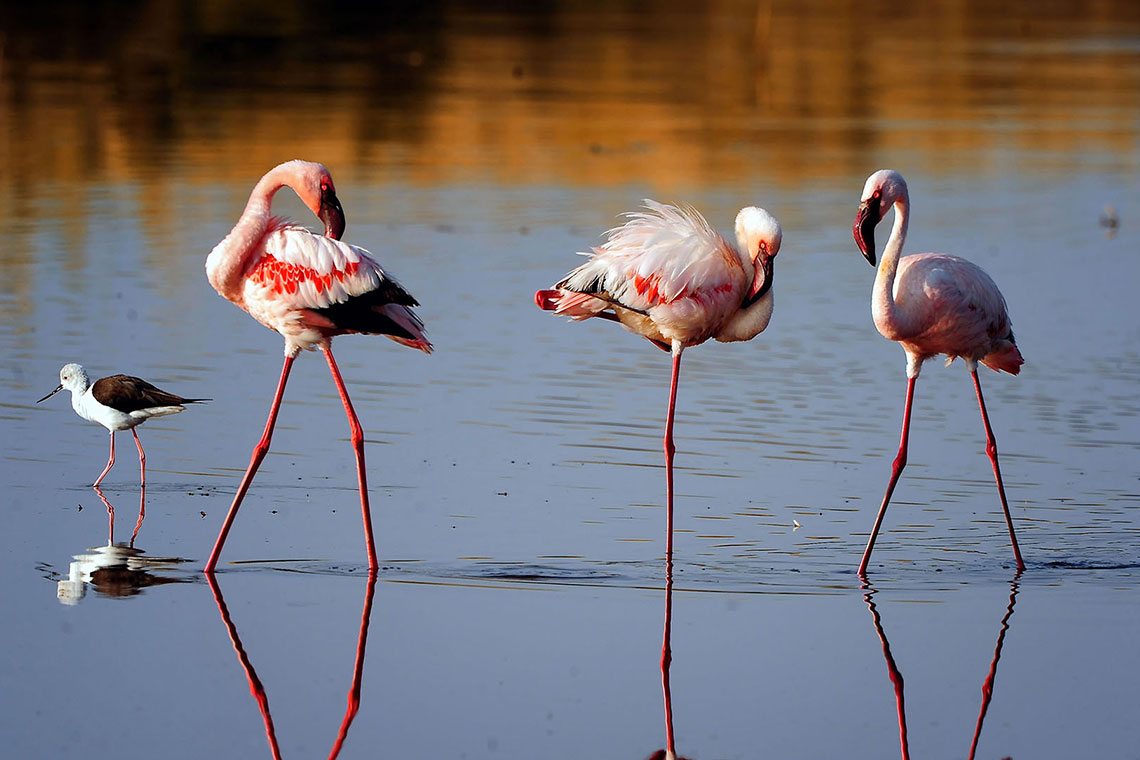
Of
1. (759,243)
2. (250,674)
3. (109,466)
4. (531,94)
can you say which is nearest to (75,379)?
(109,466)

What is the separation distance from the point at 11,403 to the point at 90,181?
8251 mm

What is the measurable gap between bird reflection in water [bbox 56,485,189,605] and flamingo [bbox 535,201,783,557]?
1929mm

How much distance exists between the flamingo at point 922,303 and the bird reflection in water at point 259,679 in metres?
2.05

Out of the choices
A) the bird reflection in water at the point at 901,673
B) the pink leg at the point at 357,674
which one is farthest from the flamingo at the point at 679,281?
the pink leg at the point at 357,674

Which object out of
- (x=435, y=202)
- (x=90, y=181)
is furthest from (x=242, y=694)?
(x=90, y=181)

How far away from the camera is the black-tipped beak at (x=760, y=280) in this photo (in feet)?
24.0

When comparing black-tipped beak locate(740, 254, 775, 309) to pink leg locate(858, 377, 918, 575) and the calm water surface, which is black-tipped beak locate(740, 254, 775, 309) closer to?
pink leg locate(858, 377, 918, 575)

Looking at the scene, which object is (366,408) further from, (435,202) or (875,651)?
(435,202)

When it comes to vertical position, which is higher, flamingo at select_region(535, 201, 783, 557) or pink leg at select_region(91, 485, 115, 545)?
flamingo at select_region(535, 201, 783, 557)

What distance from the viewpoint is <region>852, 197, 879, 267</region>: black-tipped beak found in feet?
22.8

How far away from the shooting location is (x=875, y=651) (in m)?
5.88

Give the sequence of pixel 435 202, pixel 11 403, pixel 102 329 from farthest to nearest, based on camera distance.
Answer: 1. pixel 435 202
2. pixel 102 329
3. pixel 11 403

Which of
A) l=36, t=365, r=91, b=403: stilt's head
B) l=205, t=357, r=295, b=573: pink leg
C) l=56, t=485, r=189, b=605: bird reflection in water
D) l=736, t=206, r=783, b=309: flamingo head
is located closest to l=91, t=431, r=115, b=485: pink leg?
l=36, t=365, r=91, b=403: stilt's head

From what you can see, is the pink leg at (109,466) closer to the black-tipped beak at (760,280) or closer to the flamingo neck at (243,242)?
the flamingo neck at (243,242)
